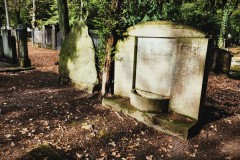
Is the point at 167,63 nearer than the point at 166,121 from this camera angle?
No

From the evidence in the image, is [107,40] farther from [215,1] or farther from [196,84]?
[215,1]

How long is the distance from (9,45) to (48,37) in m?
7.61

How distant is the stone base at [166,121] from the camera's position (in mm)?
4438

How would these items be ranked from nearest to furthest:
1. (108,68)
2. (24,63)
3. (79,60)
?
(108,68) < (79,60) < (24,63)

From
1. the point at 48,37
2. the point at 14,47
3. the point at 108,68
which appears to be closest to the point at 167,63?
the point at 108,68

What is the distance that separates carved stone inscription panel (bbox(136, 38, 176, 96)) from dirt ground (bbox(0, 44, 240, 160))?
3.13ft

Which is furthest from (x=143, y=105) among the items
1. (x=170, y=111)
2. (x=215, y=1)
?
(x=215, y=1)

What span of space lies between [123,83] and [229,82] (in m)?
5.62

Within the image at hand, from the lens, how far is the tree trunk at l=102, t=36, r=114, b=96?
5.90 m

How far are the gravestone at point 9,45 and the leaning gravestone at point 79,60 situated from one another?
4491 mm

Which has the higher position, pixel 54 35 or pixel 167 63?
pixel 54 35

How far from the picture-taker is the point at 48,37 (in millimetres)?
18297

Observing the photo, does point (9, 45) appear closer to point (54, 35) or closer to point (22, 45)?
point (22, 45)

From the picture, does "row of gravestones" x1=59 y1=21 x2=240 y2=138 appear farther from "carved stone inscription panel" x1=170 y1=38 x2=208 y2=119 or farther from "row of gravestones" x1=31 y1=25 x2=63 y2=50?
"row of gravestones" x1=31 y1=25 x2=63 y2=50
